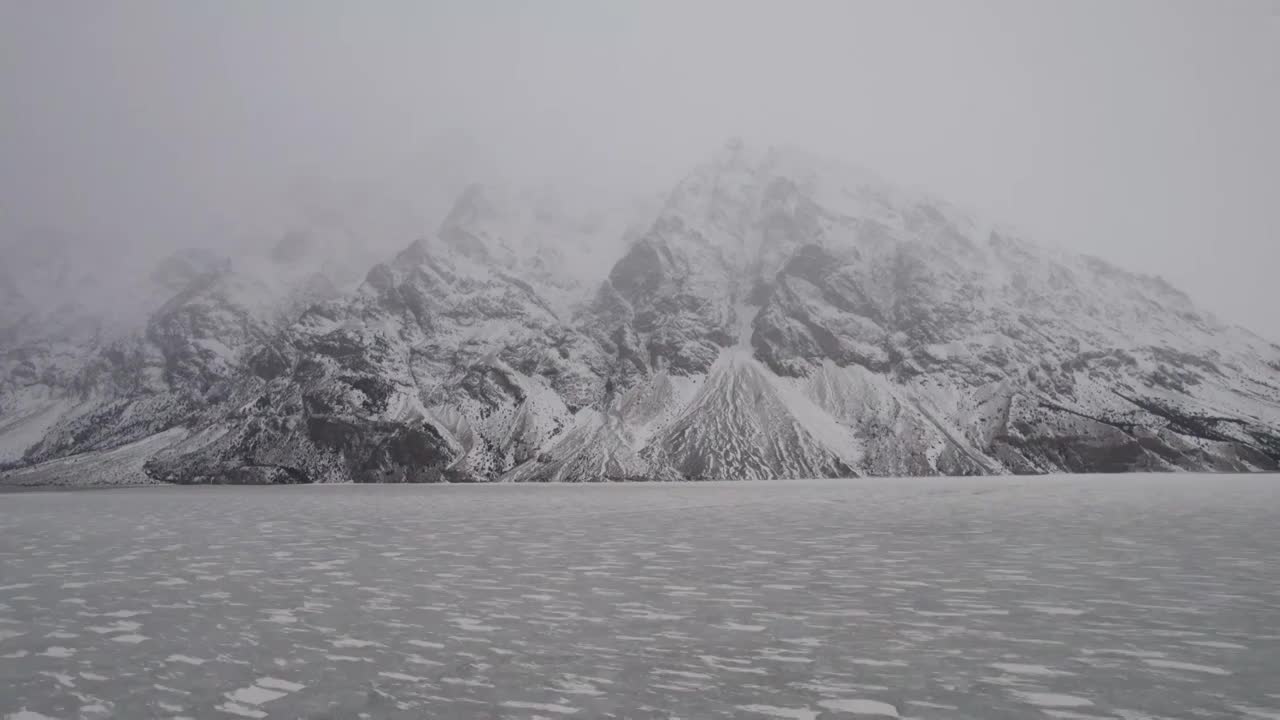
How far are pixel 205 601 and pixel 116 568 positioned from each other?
1242 cm

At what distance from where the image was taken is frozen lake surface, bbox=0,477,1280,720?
1416 centimetres

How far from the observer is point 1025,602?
23.8 meters

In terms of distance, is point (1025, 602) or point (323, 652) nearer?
point (323, 652)

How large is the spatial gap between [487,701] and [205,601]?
54.6 feet

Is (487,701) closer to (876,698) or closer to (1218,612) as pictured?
(876,698)

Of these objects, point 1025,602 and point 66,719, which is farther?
point 1025,602

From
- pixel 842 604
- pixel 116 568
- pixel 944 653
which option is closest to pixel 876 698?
pixel 944 653

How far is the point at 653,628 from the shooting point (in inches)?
811

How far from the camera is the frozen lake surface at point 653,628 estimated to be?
14.2 metres

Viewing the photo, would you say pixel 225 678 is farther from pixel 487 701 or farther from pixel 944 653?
pixel 944 653

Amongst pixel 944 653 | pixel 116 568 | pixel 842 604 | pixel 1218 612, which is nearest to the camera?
pixel 944 653

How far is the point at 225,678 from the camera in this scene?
16.1 m

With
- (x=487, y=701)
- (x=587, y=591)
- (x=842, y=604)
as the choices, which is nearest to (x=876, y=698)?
(x=487, y=701)

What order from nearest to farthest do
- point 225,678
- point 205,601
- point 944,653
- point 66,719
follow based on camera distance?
point 66,719
point 225,678
point 944,653
point 205,601
